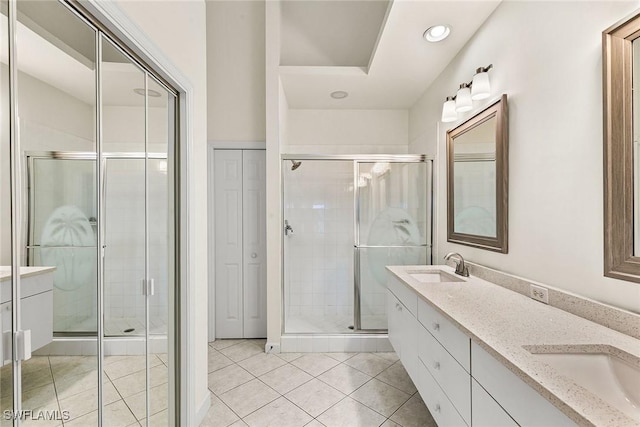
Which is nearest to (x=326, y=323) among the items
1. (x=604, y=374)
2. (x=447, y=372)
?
(x=447, y=372)

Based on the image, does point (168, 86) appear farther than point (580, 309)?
Yes

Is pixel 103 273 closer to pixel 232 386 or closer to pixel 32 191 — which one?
pixel 32 191

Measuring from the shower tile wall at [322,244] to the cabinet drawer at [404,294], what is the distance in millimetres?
861

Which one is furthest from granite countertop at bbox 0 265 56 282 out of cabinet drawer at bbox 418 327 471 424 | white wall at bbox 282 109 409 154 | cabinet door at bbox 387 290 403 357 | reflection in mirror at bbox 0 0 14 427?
white wall at bbox 282 109 409 154

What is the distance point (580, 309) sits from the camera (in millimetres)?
1224

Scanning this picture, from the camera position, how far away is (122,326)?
47.9 inches

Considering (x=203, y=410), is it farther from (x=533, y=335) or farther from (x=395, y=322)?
(x=533, y=335)

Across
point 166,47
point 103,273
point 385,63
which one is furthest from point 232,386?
point 385,63

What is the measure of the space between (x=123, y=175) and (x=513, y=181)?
6.69 ft

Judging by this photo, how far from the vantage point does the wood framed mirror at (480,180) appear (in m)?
1.76

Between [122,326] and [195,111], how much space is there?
121 centimetres

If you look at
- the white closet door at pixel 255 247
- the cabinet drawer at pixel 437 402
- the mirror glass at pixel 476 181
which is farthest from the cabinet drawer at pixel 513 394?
the white closet door at pixel 255 247

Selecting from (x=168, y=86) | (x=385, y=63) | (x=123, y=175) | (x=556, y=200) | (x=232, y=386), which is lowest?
(x=232, y=386)

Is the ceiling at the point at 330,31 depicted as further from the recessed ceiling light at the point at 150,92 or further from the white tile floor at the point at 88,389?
the white tile floor at the point at 88,389
